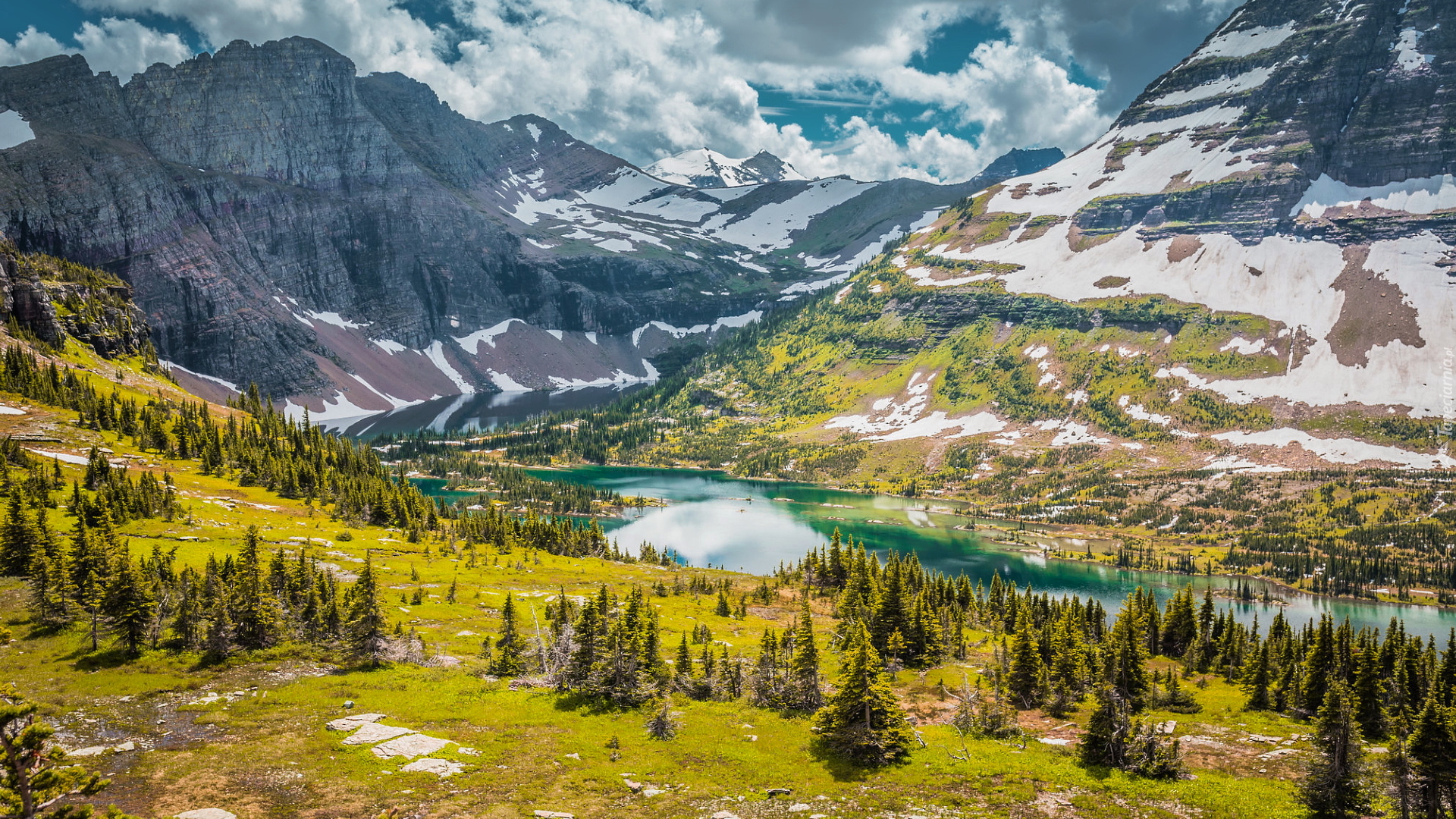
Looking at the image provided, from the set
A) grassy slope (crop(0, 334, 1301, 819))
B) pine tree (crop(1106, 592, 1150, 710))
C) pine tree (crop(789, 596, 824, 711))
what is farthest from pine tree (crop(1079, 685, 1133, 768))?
pine tree (crop(789, 596, 824, 711))

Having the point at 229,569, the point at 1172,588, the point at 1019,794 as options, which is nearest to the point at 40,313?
the point at 229,569

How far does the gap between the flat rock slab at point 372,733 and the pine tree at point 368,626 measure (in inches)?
447

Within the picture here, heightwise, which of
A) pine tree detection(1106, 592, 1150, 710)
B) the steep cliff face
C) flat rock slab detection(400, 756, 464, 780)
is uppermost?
the steep cliff face

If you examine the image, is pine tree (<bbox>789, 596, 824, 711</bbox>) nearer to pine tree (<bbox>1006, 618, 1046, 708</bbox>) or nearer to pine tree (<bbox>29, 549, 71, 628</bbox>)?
pine tree (<bbox>1006, 618, 1046, 708</bbox>)

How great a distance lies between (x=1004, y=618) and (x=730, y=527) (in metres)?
104

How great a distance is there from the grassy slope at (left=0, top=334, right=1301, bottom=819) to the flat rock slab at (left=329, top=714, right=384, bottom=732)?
34.1 inches

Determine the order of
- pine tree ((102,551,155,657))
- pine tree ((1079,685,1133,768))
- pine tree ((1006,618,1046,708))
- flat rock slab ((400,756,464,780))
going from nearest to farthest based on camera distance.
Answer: flat rock slab ((400,756,464,780)), pine tree ((1079,685,1133,768)), pine tree ((102,551,155,657)), pine tree ((1006,618,1046,708))

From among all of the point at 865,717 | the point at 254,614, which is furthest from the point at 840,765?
the point at 254,614

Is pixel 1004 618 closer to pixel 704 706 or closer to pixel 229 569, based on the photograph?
pixel 704 706

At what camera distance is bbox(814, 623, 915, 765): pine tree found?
40.1 metres

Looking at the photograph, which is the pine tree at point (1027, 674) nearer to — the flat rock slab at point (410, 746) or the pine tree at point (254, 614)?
the flat rock slab at point (410, 746)

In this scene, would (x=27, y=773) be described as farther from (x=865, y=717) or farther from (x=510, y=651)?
(x=865, y=717)

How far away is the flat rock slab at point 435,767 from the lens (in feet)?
109

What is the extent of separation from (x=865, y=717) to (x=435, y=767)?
68.1 feet
